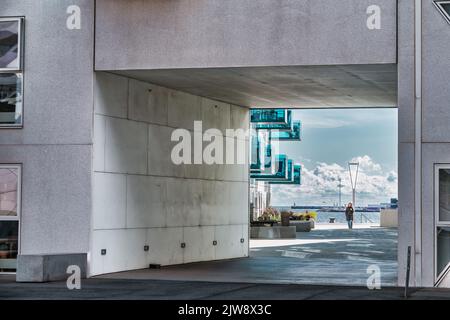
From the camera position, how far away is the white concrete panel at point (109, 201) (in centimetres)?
2014

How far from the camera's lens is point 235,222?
27.6 m

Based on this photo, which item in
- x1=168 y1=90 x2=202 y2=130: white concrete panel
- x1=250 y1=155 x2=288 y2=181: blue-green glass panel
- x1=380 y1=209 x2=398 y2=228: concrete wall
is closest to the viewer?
x1=168 y1=90 x2=202 y2=130: white concrete panel

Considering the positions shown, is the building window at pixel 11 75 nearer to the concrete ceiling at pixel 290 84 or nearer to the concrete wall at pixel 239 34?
the concrete wall at pixel 239 34

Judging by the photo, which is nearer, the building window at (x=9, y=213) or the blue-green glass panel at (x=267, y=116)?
the building window at (x=9, y=213)

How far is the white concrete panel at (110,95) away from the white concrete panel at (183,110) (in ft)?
8.11

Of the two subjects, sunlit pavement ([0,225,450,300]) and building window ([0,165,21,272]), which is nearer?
sunlit pavement ([0,225,450,300])

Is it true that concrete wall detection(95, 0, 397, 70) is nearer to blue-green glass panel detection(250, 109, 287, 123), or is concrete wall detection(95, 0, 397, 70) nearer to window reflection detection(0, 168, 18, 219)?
window reflection detection(0, 168, 18, 219)

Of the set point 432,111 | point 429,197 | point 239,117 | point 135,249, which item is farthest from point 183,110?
point 429,197

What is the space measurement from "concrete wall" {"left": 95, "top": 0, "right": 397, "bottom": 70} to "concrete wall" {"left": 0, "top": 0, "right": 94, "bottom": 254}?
0.70 meters

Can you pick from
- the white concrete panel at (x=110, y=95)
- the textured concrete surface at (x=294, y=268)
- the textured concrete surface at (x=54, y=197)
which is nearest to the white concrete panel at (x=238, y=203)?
the textured concrete surface at (x=294, y=268)

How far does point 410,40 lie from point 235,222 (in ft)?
35.8

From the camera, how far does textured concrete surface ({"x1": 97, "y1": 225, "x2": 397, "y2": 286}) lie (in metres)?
19.6

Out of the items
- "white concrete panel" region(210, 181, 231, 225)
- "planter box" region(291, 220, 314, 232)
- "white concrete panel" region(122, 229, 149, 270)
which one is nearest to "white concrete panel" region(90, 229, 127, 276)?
"white concrete panel" region(122, 229, 149, 270)

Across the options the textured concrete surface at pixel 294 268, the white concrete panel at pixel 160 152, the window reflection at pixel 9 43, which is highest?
the window reflection at pixel 9 43
